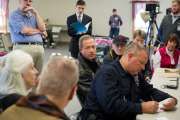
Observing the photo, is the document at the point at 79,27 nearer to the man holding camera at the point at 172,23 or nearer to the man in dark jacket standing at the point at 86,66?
the man holding camera at the point at 172,23

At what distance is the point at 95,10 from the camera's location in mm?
14188

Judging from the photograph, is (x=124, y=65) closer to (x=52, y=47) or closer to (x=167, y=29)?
(x=167, y=29)

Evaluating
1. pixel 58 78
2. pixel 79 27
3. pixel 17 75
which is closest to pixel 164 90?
pixel 17 75

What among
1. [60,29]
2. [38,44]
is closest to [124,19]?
[60,29]

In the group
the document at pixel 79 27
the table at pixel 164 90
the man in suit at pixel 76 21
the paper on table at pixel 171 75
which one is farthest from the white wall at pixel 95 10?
the paper on table at pixel 171 75

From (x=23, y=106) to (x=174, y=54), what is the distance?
369cm

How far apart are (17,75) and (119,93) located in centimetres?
71

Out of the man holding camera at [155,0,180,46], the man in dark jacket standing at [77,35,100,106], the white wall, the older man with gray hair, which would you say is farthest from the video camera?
the white wall

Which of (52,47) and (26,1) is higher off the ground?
(26,1)

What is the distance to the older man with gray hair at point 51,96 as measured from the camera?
1368 millimetres

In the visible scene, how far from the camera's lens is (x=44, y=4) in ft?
47.0

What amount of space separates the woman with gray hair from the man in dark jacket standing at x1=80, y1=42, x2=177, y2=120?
0.47 meters

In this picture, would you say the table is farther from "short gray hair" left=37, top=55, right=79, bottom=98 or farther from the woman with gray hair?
"short gray hair" left=37, top=55, right=79, bottom=98

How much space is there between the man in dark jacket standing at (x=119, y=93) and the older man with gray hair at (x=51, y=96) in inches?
33.6
